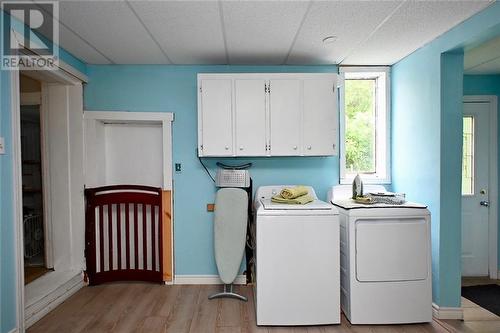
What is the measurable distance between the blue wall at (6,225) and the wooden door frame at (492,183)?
459 centimetres

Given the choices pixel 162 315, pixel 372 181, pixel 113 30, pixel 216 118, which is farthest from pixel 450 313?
pixel 113 30

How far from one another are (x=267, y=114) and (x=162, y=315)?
2.10m

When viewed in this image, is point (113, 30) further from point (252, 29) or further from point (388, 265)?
point (388, 265)

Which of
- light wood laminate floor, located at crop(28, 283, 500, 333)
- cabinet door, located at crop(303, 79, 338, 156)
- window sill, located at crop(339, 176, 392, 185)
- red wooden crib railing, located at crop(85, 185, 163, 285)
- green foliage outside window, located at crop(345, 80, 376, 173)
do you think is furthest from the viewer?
green foliage outside window, located at crop(345, 80, 376, 173)

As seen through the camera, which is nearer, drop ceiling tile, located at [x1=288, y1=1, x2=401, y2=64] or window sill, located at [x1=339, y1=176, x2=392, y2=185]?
drop ceiling tile, located at [x1=288, y1=1, x2=401, y2=64]

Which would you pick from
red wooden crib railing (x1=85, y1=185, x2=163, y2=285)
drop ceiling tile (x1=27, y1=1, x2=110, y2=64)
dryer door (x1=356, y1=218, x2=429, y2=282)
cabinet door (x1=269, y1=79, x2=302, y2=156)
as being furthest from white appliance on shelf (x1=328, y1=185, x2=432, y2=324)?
drop ceiling tile (x1=27, y1=1, x2=110, y2=64)

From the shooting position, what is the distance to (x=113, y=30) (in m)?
2.33

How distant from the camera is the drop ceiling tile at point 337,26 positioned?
1.99 metres

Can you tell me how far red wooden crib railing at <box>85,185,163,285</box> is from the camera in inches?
122

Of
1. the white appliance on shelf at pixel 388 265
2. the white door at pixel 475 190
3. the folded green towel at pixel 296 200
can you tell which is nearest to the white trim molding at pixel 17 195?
the folded green towel at pixel 296 200

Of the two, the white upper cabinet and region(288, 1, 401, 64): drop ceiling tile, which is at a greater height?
region(288, 1, 401, 64): drop ceiling tile

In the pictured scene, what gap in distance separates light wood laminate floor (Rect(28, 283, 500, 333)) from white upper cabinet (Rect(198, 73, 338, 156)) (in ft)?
4.77

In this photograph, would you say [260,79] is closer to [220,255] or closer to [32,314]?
[220,255]

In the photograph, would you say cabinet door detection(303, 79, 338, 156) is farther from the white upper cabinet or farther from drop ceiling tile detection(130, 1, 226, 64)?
drop ceiling tile detection(130, 1, 226, 64)
